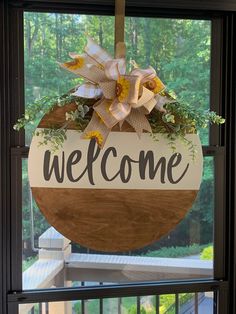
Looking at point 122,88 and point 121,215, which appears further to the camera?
point 121,215

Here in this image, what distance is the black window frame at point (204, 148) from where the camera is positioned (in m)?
1.48

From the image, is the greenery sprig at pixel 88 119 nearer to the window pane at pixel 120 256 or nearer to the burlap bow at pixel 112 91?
the burlap bow at pixel 112 91

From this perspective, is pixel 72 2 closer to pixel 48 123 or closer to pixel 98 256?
pixel 48 123

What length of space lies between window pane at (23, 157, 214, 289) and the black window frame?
1.2 inches

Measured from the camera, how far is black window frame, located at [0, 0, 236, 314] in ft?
4.86

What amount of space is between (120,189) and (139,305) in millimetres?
545

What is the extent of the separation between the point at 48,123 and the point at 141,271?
0.69 metres

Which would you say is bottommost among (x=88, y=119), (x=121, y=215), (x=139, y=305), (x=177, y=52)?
(x=139, y=305)

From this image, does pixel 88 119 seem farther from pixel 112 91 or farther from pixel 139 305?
pixel 139 305

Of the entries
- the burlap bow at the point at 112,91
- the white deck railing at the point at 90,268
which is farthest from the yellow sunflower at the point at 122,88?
the white deck railing at the point at 90,268

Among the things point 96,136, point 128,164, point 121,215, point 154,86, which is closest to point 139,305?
point 121,215

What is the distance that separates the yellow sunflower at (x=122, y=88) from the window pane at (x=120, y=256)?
0.49 meters

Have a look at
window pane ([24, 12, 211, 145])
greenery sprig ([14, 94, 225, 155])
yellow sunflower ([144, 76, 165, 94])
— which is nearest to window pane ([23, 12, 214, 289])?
window pane ([24, 12, 211, 145])

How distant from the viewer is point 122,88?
4.00 ft
